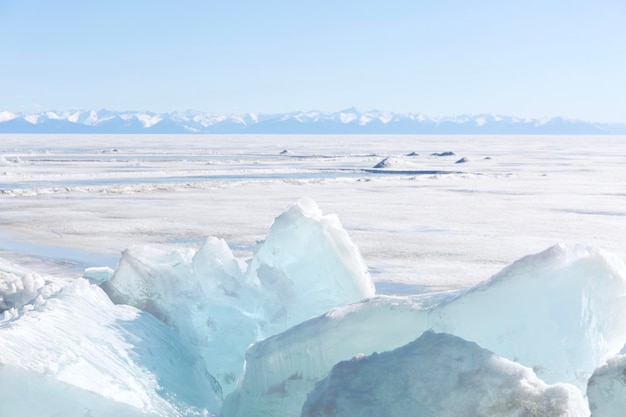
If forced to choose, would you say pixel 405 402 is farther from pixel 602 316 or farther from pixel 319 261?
Answer: pixel 319 261

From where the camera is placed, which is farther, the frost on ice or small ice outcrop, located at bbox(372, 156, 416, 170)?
small ice outcrop, located at bbox(372, 156, 416, 170)

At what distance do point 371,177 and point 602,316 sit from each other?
18347mm

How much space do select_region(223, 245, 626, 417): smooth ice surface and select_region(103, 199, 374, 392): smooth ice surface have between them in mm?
807

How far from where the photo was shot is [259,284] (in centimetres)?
386

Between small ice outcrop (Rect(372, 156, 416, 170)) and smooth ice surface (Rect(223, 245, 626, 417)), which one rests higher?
smooth ice surface (Rect(223, 245, 626, 417))

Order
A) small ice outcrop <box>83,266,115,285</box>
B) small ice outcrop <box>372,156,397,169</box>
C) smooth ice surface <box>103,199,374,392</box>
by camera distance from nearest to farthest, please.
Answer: smooth ice surface <box>103,199,374,392</box> → small ice outcrop <box>83,266,115,285</box> → small ice outcrop <box>372,156,397,169</box>

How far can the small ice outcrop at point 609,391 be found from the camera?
2178 millimetres

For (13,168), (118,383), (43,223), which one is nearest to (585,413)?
(118,383)

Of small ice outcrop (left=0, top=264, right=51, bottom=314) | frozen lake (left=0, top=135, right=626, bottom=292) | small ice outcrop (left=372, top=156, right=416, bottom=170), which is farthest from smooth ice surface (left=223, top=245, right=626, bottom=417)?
small ice outcrop (left=372, top=156, right=416, bottom=170)

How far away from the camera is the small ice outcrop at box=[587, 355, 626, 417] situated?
218 cm

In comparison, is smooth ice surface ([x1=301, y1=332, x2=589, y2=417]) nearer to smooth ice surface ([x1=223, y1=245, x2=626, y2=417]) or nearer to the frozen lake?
smooth ice surface ([x1=223, y1=245, x2=626, y2=417])

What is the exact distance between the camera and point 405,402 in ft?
7.48

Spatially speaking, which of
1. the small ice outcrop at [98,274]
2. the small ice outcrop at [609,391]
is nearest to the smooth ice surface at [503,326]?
the small ice outcrop at [609,391]

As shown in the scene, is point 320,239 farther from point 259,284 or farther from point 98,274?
point 98,274
